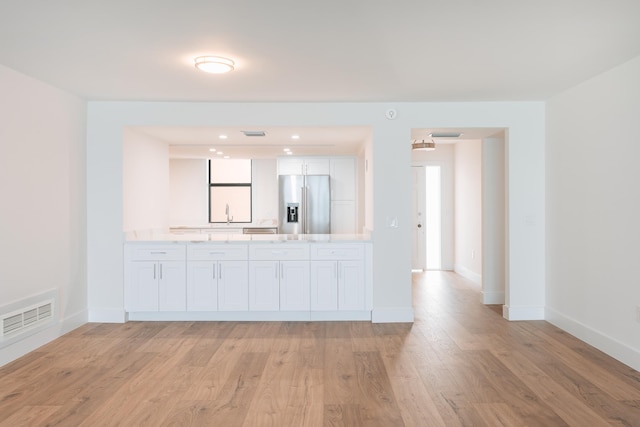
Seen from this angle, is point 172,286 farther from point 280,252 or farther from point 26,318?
point 26,318

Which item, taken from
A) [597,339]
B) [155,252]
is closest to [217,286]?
[155,252]

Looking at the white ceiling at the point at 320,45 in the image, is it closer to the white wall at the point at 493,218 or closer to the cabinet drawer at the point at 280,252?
the white wall at the point at 493,218

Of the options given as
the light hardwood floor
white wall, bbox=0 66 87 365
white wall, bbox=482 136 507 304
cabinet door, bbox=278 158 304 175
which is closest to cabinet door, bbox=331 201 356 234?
cabinet door, bbox=278 158 304 175

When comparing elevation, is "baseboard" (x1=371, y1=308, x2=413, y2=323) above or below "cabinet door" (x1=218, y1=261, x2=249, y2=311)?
below

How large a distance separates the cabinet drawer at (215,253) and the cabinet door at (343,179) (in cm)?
282

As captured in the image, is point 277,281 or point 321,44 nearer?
point 321,44

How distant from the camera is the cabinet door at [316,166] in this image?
7.09 m

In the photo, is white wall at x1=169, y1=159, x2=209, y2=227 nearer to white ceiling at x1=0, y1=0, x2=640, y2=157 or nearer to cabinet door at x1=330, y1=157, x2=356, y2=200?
cabinet door at x1=330, y1=157, x2=356, y2=200

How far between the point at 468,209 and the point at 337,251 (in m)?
3.71

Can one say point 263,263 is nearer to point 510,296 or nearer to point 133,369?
point 133,369

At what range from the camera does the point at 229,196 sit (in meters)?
8.12

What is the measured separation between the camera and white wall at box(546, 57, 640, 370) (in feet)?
10.9

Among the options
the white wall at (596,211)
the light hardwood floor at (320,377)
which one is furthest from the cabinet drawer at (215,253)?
the white wall at (596,211)

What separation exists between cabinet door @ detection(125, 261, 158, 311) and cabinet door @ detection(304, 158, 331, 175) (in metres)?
3.23
